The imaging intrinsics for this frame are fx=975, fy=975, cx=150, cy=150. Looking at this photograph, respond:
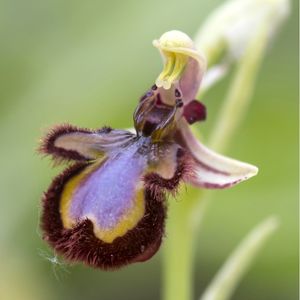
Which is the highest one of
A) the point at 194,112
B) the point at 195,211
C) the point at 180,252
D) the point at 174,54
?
the point at 174,54

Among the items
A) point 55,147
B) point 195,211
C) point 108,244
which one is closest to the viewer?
point 108,244

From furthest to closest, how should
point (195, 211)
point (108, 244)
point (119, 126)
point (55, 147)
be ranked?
point (119, 126) → point (195, 211) → point (55, 147) → point (108, 244)

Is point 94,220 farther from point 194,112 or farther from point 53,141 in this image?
point 194,112

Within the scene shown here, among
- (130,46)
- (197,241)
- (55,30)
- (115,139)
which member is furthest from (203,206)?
(55,30)

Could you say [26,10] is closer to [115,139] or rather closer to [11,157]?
[11,157]

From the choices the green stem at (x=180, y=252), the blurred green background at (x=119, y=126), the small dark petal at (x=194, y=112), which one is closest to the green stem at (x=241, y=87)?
the green stem at (x=180, y=252)

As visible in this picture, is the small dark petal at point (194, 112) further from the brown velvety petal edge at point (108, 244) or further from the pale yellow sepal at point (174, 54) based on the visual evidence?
the brown velvety petal edge at point (108, 244)

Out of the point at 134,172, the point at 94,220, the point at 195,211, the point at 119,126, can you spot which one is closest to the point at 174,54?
the point at 134,172
